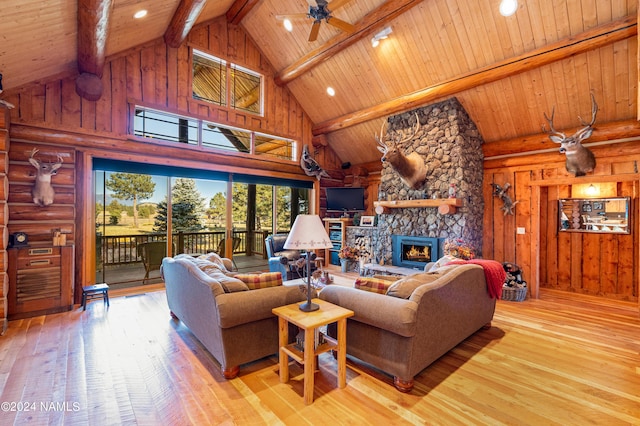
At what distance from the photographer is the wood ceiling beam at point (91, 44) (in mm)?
2990

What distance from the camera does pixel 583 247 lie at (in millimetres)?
5473

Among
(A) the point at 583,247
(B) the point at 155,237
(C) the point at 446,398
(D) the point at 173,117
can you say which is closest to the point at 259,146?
(D) the point at 173,117

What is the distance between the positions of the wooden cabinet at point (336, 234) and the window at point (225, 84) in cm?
333

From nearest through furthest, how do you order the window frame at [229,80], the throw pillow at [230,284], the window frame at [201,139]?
the throw pillow at [230,284], the window frame at [201,139], the window frame at [229,80]

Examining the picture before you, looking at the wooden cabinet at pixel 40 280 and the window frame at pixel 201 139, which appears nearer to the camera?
the wooden cabinet at pixel 40 280

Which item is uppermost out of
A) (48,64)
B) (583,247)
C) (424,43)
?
(424,43)

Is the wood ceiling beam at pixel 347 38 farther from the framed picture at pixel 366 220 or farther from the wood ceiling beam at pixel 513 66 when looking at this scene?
the framed picture at pixel 366 220

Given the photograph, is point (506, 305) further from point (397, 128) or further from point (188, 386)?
point (188, 386)

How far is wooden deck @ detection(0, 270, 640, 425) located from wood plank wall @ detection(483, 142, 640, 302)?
6.73ft

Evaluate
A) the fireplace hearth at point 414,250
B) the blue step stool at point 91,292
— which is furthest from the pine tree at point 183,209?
the fireplace hearth at point 414,250

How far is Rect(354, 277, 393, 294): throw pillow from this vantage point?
2.65 metres

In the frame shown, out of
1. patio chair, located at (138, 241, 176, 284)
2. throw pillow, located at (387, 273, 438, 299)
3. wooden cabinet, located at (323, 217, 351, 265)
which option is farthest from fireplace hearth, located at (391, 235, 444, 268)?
patio chair, located at (138, 241, 176, 284)

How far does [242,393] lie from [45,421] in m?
1.28

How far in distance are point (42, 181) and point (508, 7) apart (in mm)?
7003
